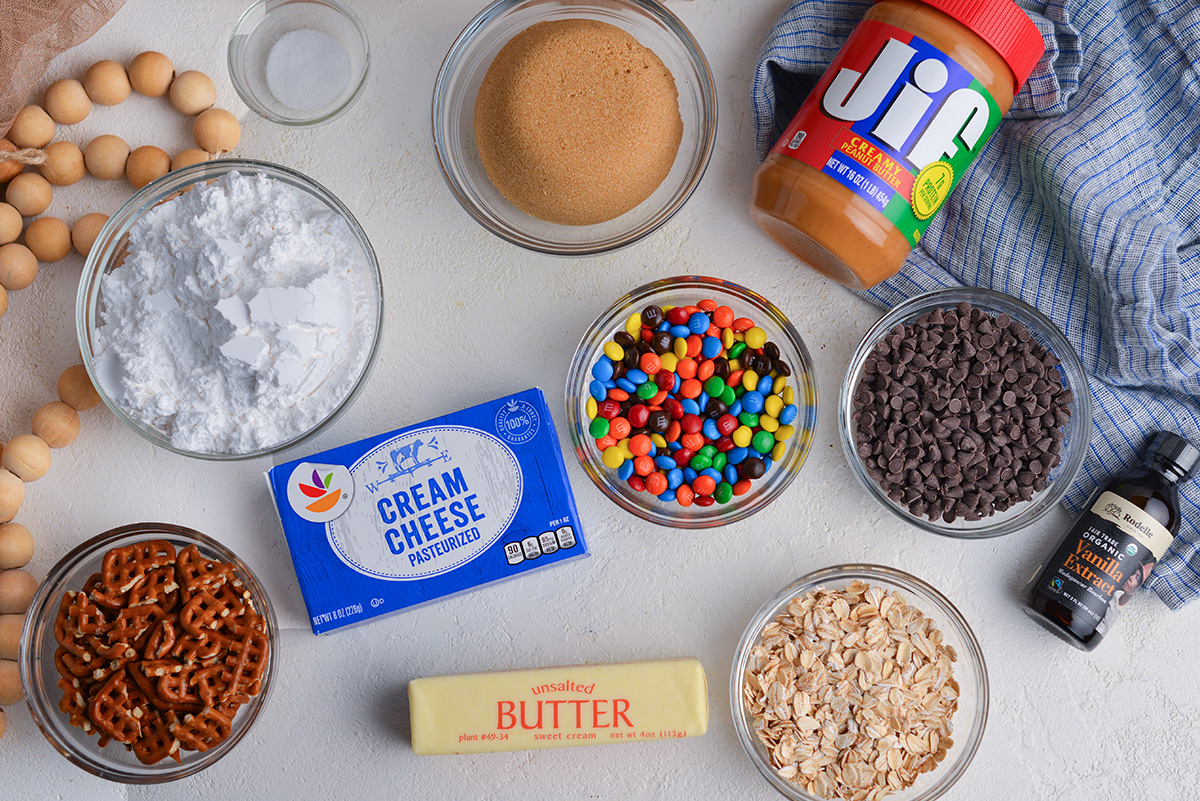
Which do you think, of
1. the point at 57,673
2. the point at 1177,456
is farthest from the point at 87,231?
the point at 1177,456

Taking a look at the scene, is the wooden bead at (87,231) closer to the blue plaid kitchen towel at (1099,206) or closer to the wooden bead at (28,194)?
the wooden bead at (28,194)

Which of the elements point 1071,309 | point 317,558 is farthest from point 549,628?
point 1071,309

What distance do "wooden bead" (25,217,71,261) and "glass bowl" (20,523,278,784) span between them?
1.53 feet

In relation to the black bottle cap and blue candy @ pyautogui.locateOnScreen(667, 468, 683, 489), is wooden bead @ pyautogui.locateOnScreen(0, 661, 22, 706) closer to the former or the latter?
blue candy @ pyautogui.locateOnScreen(667, 468, 683, 489)

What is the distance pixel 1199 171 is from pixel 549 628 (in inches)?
51.3

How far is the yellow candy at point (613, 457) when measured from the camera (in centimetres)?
127

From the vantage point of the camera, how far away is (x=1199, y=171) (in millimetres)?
1277

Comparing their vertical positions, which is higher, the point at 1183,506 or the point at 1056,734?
the point at 1183,506

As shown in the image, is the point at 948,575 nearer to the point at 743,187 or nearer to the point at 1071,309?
the point at 1071,309

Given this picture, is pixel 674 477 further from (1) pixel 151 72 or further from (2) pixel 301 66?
(1) pixel 151 72

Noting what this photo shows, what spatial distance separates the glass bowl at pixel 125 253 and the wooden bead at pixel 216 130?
1.9 inches

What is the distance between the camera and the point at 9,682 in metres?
1.23

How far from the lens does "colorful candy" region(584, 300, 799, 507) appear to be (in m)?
1.27

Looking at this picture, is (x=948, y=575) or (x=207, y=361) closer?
(x=207, y=361)
